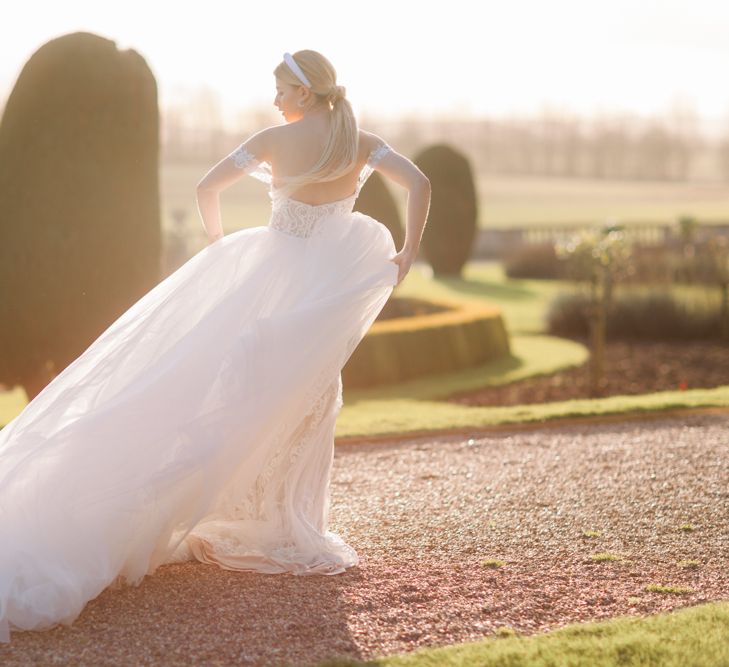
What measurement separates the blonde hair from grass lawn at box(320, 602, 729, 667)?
197 cm

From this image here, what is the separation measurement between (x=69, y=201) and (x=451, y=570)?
548 centimetres

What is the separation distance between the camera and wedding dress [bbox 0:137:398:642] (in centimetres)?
412

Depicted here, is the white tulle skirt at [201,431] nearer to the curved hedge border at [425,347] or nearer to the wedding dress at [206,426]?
the wedding dress at [206,426]

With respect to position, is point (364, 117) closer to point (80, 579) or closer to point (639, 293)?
point (639, 293)

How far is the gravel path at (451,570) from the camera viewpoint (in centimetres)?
381

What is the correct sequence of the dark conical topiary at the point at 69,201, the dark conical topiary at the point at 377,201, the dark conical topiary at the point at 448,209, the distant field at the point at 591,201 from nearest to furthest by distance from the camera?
the dark conical topiary at the point at 69,201 → the dark conical topiary at the point at 377,201 → the dark conical topiary at the point at 448,209 → the distant field at the point at 591,201

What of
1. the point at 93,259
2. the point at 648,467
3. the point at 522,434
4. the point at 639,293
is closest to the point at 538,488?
the point at 648,467

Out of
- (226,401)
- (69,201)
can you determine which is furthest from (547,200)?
(226,401)

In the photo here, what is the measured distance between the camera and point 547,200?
2822 inches

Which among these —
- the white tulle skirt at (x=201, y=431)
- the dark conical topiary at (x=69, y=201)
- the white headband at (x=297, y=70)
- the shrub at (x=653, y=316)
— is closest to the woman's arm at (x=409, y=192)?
the white tulle skirt at (x=201, y=431)

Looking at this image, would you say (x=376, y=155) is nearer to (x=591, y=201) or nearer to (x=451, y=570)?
(x=451, y=570)

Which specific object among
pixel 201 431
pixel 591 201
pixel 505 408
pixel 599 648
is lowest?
pixel 591 201

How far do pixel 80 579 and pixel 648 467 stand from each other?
375 cm

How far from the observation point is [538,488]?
614 centimetres
